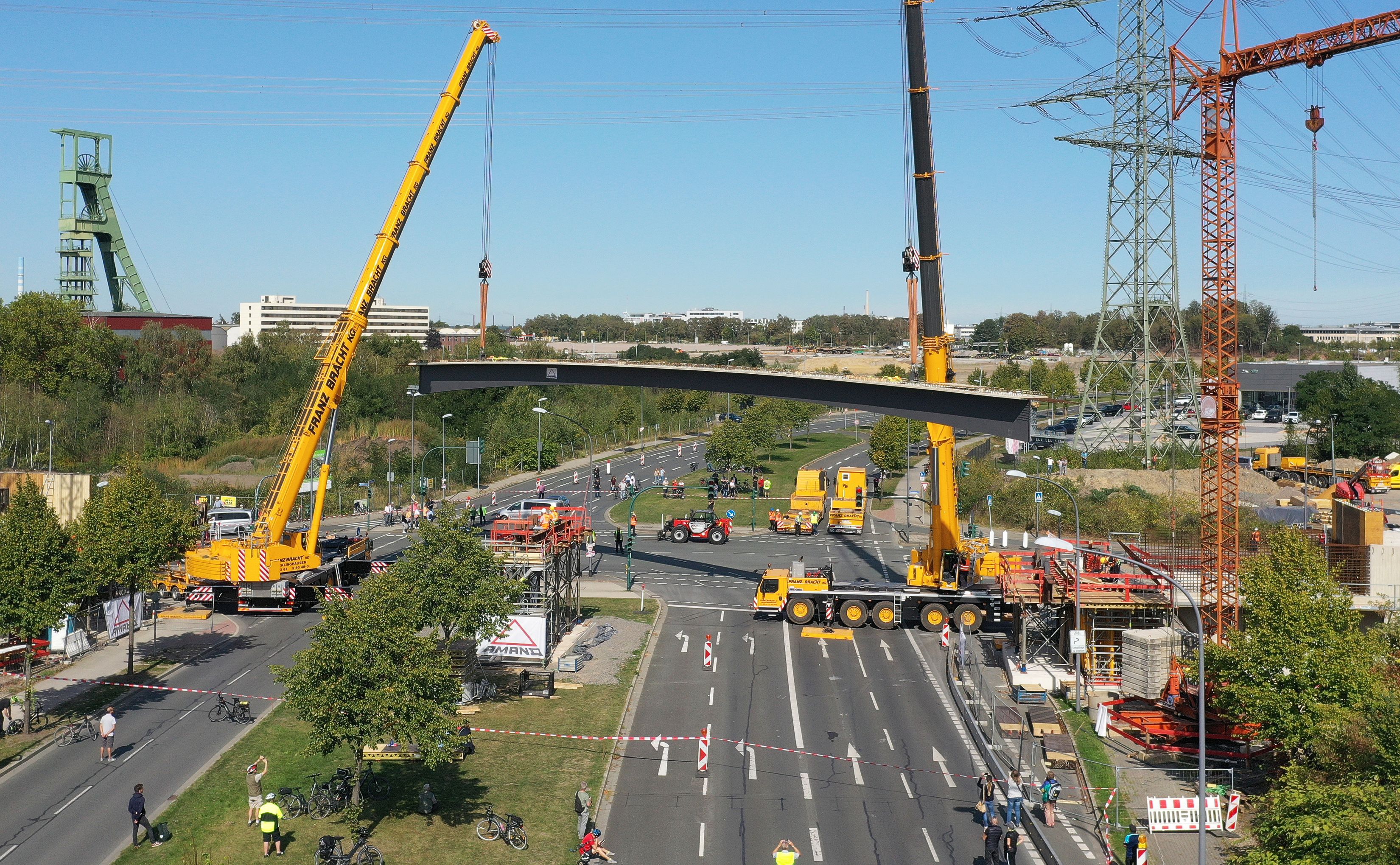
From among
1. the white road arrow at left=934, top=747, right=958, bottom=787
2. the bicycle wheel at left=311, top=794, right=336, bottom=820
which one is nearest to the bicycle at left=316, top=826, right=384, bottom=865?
the bicycle wheel at left=311, top=794, right=336, bottom=820

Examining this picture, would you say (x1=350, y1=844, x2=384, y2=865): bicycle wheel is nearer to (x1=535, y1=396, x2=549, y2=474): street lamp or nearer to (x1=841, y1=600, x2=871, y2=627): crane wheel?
(x1=841, y1=600, x2=871, y2=627): crane wheel

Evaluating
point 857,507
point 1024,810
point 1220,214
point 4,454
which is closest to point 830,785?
point 1024,810

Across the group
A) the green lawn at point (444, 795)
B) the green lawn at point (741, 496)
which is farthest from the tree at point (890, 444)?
the green lawn at point (444, 795)

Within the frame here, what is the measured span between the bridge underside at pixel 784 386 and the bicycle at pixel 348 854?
21796 millimetres

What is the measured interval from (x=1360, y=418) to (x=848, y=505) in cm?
5113

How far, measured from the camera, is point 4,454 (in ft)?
279

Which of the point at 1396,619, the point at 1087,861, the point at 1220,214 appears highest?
the point at 1220,214

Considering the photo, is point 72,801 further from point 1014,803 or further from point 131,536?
point 1014,803

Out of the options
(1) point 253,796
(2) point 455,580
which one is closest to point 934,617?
(2) point 455,580

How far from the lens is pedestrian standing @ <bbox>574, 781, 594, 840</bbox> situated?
74.2ft

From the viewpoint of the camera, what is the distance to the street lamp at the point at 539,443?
8798cm

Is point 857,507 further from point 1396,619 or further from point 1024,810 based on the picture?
point 1024,810

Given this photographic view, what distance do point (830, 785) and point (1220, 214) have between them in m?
23.7

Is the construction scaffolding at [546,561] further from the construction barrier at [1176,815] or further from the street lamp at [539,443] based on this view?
the street lamp at [539,443]
